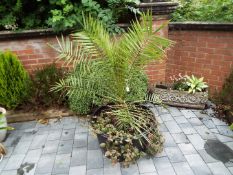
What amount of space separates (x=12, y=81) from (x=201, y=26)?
2.73 meters

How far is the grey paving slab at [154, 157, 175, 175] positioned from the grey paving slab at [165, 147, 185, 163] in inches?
2.5

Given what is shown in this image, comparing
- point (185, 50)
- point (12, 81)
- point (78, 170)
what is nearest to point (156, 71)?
point (185, 50)

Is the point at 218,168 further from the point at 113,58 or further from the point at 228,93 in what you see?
the point at 113,58

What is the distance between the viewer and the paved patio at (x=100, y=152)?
8.26ft

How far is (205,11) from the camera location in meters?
3.77

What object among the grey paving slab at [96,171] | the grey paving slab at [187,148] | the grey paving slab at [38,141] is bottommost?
the grey paving slab at [96,171]

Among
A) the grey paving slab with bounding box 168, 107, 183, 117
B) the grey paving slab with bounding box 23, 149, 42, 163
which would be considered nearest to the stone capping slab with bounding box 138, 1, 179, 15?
the grey paving slab with bounding box 168, 107, 183, 117

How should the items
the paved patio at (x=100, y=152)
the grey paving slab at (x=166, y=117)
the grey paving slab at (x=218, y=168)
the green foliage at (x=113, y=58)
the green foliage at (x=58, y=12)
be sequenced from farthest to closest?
the grey paving slab at (x=166, y=117), the green foliage at (x=58, y=12), the paved patio at (x=100, y=152), the grey paving slab at (x=218, y=168), the green foliage at (x=113, y=58)

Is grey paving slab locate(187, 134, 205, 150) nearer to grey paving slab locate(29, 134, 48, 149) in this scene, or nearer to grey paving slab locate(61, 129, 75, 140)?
grey paving slab locate(61, 129, 75, 140)

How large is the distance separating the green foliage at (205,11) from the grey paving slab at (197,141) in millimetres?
1701

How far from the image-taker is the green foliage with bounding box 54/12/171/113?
2.30m

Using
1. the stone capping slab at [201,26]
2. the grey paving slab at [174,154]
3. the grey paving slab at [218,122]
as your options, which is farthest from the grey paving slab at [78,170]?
the stone capping slab at [201,26]

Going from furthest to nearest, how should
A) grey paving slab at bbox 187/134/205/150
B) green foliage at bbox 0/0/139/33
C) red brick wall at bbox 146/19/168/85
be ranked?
red brick wall at bbox 146/19/168/85
green foliage at bbox 0/0/139/33
grey paving slab at bbox 187/134/205/150

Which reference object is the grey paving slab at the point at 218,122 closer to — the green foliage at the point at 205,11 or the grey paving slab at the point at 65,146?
the green foliage at the point at 205,11
